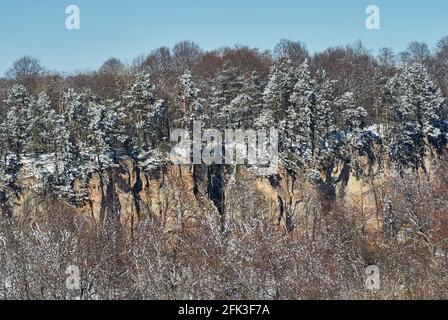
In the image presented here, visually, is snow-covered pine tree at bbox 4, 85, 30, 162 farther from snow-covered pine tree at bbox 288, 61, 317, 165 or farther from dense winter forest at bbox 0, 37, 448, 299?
snow-covered pine tree at bbox 288, 61, 317, 165

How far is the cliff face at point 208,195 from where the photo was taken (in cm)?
3991

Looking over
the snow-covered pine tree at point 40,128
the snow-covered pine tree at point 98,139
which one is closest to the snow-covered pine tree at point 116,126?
the snow-covered pine tree at point 98,139

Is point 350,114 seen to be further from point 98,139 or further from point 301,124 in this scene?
point 98,139

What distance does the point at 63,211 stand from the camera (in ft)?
125

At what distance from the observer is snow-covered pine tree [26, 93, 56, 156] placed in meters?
40.4

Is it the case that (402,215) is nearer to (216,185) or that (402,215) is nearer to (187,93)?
(216,185)

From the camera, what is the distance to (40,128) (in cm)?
4078

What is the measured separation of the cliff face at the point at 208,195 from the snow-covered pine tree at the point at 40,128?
7.57ft

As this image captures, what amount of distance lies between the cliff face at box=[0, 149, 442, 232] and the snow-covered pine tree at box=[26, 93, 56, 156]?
7.57 ft

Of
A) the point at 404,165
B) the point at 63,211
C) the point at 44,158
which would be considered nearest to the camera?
the point at 63,211

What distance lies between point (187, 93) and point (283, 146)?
8.21 metres

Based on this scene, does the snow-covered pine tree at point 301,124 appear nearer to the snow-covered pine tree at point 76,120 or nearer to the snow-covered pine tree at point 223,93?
the snow-covered pine tree at point 223,93

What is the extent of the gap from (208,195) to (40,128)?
42.9ft

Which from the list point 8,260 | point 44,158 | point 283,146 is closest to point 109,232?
point 8,260
